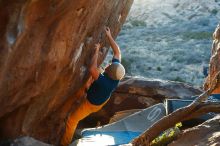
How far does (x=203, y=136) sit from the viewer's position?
219 inches

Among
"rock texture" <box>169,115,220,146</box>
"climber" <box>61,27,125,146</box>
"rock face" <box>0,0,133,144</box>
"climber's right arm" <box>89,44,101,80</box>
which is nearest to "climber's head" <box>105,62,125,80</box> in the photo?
"climber" <box>61,27,125,146</box>

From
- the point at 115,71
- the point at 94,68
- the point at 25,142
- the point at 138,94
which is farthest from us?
the point at 138,94

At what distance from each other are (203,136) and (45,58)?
2805mm

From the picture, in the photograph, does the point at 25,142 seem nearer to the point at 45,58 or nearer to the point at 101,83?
the point at 45,58

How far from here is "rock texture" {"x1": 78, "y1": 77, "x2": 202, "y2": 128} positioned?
578 inches

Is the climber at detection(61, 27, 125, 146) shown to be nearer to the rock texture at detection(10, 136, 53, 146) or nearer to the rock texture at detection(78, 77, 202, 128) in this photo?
the rock texture at detection(10, 136, 53, 146)

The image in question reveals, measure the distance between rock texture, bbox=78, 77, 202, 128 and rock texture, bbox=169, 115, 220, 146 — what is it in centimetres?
849

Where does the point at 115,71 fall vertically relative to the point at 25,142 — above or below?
above

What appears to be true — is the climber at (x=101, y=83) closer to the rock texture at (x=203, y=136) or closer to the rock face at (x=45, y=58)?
the rock face at (x=45, y=58)

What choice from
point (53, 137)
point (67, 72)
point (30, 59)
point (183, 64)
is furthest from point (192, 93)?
point (183, 64)

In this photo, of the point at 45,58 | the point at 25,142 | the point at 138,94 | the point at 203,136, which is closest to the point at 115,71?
the point at 45,58

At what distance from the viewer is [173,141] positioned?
5.78 metres

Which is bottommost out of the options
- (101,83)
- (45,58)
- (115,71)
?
(101,83)

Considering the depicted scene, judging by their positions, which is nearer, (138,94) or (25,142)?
(25,142)
